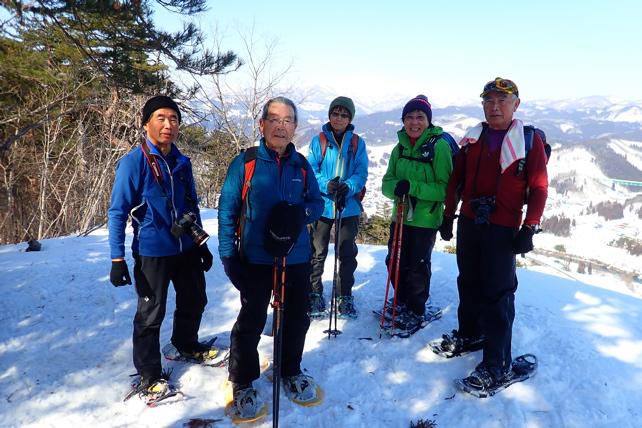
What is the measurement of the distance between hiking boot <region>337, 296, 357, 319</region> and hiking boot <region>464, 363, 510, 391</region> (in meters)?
1.53

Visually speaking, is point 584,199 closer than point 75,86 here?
No

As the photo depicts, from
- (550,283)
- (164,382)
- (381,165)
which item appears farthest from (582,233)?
(164,382)

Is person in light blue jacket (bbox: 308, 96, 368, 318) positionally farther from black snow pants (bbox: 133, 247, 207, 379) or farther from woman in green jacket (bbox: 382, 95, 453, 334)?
black snow pants (bbox: 133, 247, 207, 379)

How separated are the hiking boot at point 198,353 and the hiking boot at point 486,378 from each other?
7.68 ft

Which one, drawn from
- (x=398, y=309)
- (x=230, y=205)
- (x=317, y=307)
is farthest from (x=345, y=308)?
(x=230, y=205)

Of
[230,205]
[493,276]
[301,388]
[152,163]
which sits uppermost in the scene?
[152,163]

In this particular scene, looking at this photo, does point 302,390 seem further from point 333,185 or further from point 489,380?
point 333,185

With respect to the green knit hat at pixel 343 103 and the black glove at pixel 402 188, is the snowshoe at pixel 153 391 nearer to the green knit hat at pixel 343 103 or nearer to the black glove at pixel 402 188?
A: the black glove at pixel 402 188

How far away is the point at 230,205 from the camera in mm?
2631

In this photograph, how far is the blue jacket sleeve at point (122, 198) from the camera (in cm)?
262

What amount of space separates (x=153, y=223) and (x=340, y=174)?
81.1 inches

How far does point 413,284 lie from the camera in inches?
159

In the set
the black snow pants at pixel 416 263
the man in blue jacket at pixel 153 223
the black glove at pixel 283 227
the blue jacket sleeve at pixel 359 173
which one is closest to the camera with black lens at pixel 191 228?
the man in blue jacket at pixel 153 223

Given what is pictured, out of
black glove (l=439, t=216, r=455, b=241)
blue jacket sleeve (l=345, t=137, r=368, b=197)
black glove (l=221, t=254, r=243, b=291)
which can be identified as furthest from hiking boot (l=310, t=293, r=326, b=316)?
black glove (l=221, t=254, r=243, b=291)
